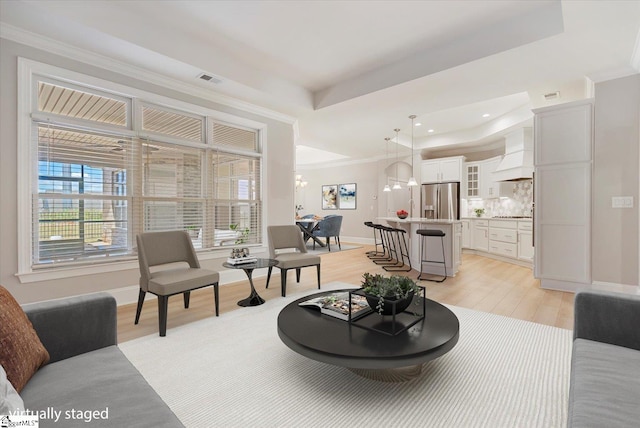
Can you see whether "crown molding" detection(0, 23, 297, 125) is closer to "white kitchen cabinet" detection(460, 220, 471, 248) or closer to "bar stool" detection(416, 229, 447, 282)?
"bar stool" detection(416, 229, 447, 282)

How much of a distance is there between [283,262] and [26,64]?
3.21 metres

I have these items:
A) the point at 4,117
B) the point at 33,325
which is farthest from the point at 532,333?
the point at 4,117

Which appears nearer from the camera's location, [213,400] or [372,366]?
[372,366]

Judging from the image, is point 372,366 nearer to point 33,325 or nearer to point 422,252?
point 33,325

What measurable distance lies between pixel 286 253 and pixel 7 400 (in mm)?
3299

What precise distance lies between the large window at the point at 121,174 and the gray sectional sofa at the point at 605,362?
10.5 feet

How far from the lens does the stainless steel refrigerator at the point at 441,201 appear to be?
792 centimetres

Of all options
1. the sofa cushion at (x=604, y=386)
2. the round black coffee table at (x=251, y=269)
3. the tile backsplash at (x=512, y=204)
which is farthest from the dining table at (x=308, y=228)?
the sofa cushion at (x=604, y=386)

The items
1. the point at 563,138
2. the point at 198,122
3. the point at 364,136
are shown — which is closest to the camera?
the point at 563,138

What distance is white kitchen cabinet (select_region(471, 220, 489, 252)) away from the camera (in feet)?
22.5

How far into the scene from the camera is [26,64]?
2.86 m

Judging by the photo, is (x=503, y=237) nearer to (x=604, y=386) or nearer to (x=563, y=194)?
(x=563, y=194)

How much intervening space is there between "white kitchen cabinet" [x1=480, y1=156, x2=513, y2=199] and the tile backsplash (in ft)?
0.56

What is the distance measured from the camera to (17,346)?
3.56ft
